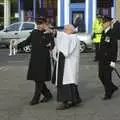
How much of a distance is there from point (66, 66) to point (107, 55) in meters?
1.22

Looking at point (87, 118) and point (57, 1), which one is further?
point (57, 1)

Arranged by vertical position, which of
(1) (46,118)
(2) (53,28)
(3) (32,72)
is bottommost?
(1) (46,118)

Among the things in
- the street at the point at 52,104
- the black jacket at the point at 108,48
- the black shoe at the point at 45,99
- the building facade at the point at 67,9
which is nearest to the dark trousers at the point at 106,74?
the black jacket at the point at 108,48

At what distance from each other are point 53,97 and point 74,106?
3.70 feet

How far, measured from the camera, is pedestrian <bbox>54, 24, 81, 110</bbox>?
34.7ft

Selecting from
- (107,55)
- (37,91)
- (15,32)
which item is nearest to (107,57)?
(107,55)

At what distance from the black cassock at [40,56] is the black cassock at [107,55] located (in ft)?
4.11

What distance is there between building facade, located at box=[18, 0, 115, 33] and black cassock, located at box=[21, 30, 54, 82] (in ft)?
81.8

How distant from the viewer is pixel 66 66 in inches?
419

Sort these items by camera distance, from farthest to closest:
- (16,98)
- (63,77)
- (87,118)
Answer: (16,98)
(63,77)
(87,118)

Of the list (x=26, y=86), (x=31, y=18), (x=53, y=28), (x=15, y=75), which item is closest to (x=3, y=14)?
(x=31, y=18)

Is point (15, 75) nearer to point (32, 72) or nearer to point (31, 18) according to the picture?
point (32, 72)

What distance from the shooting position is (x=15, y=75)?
52.9ft

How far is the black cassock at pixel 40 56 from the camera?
35.7 ft
